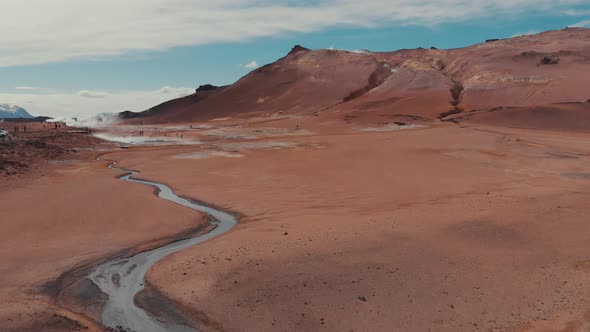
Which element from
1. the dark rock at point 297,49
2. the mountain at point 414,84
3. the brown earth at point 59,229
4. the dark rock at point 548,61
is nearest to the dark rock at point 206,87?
the mountain at point 414,84

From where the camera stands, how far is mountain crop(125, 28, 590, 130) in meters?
74.4

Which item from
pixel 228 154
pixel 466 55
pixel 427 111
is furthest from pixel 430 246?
pixel 466 55

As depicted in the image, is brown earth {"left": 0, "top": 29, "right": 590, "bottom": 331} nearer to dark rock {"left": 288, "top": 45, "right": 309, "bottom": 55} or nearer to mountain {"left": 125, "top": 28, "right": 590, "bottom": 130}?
mountain {"left": 125, "top": 28, "right": 590, "bottom": 130}

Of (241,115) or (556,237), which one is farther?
(241,115)

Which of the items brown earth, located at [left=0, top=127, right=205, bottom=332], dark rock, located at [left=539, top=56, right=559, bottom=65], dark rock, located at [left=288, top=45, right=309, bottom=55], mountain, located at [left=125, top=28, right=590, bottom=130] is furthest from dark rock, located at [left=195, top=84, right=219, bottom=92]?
brown earth, located at [left=0, top=127, right=205, bottom=332]

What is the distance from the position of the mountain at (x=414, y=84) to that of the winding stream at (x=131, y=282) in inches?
2028

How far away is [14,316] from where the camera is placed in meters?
10.2

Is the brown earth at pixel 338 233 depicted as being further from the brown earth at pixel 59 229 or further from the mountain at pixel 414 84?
the mountain at pixel 414 84

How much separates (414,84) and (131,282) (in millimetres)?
87517

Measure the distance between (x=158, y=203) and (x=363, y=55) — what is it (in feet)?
367

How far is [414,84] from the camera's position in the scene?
93.1 meters

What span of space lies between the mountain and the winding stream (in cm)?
5152

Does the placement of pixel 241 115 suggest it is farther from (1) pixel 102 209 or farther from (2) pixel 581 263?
(2) pixel 581 263

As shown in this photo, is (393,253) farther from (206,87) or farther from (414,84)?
(206,87)
